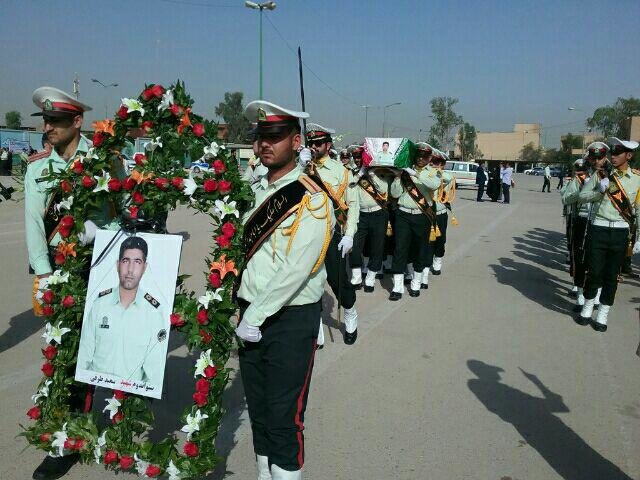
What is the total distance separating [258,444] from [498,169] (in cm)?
2459

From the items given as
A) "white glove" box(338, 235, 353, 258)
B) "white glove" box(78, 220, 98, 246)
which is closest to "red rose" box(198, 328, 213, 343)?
"white glove" box(78, 220, 98, 246)

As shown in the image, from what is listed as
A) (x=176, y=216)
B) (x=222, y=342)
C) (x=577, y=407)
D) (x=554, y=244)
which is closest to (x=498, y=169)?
(x=554, y=244)

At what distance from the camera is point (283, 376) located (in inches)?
109

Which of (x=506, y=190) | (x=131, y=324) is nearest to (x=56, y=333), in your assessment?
(x=131, y=324)

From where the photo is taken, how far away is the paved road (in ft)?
11.7

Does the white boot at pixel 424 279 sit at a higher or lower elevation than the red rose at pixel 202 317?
lower

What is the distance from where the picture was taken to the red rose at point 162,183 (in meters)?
3.10

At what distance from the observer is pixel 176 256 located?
2.98 metres

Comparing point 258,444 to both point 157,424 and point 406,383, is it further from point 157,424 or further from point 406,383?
point 406,383

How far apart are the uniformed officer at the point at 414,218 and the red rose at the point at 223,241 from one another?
195 inches

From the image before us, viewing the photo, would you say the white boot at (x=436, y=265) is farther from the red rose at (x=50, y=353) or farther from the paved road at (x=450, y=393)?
the red rose at (x=50, y=353)

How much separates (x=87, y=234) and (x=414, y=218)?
5.32 meters

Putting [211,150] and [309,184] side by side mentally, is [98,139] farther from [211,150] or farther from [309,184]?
[309,184]

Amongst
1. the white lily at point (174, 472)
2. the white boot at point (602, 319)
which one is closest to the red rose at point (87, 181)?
the white lily at point (174, 472)
